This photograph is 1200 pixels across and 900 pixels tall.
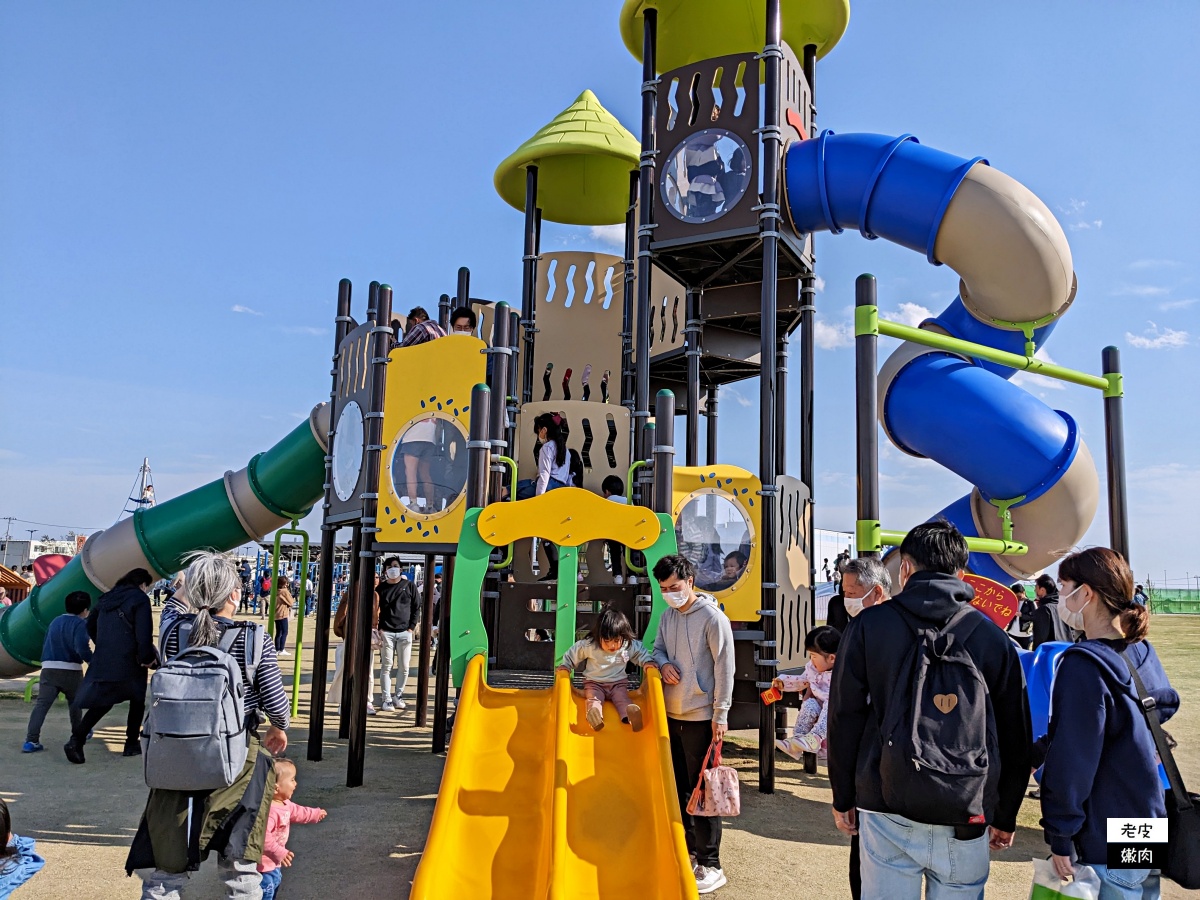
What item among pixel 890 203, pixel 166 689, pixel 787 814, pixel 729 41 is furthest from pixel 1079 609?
pixel 729 41

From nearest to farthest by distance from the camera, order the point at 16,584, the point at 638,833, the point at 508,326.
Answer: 1. the point at 638,833
2. the point at 508,326
3. the point at 16,584

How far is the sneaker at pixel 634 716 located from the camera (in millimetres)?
5219

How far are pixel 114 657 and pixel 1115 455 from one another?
8652mm

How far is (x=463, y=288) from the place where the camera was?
1188 cm

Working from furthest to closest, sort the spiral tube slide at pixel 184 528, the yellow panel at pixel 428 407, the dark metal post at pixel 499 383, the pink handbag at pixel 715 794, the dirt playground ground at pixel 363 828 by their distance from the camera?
the spiral tube slide at pixel 184 528, the yellow panel at pixel 428 407, the dark metal post at pixel 499 383, the dirt playground ground at pixel 363 828, the pink handbag at pixel 715 794

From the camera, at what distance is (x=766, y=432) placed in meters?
7.82

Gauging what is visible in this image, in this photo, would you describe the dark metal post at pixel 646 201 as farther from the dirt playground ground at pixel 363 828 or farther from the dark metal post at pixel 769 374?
the dirt playground ground at pixel 363 828

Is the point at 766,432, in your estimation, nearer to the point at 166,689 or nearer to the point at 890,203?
the point at 890,203

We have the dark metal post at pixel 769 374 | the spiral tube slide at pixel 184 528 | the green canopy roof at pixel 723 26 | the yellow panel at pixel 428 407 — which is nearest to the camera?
the dark metal post at pixel 769 374

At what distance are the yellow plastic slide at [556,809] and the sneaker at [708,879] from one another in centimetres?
52

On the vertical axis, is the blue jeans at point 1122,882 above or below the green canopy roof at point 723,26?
below

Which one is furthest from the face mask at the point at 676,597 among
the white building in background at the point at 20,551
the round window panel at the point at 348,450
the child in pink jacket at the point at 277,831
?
the white building in background at the point at 20,551

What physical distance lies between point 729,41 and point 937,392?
16.6ft

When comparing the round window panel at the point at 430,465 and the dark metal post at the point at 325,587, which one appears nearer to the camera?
the round window panel at the point at 430,465
